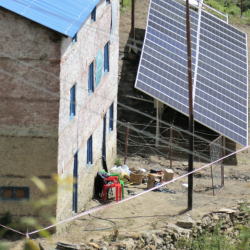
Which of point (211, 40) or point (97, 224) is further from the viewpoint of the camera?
point (211, 40)

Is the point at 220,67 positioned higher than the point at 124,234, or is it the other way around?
the point at 220,67

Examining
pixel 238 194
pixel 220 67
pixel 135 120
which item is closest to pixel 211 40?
pixel 220 67

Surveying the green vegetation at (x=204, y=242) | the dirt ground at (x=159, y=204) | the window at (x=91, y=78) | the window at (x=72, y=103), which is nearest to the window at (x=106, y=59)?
the window at (x=91, y=78)

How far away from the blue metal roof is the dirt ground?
4.70 meters

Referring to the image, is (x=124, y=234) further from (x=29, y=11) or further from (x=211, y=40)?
(x=211, y=40)

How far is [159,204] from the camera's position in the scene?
13.8 metres

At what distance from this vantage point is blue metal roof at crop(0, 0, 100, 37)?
9570 millimetres

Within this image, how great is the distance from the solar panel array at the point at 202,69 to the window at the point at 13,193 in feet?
26.2

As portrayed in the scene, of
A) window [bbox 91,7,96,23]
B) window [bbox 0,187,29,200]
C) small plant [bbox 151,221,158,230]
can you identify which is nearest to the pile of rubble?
small plant [bbox 151,221,158,230]

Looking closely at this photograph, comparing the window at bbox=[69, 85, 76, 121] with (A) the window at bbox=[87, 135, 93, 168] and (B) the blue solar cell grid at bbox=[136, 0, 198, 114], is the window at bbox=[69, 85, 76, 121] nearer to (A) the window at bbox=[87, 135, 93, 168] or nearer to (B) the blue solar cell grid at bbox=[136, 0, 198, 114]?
(A) the window at bbox=[87, 135, 93, 168]

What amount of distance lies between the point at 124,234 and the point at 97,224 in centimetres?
125

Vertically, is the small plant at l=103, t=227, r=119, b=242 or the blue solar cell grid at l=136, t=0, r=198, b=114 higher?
the blue solar cell grid at l=136, t=0, r=198, b=114

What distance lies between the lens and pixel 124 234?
10875 millimetres

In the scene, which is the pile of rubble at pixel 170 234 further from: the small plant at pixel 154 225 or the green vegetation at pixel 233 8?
the green vegetation at pixel 233 8
